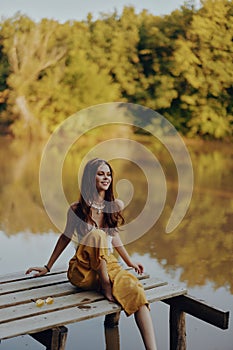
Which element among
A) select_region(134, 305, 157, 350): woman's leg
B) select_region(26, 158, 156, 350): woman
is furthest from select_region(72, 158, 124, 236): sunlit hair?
select_region(134, 305, 157, 350): woman's leg

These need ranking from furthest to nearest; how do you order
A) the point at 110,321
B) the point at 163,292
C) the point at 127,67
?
1. the point at 127,67
2. the point at 110,321
3. the point at 163,292

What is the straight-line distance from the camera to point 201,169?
36.7 feet

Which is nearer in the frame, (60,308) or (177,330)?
(60,308)

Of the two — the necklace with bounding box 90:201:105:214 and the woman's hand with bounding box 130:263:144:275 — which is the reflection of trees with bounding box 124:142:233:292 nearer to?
the woman's hand with bounding box 130:263:144:275

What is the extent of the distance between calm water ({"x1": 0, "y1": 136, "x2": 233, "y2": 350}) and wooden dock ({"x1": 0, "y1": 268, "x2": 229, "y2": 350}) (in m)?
0.24

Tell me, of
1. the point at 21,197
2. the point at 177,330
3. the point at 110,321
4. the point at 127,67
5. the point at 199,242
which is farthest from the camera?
the point at 127,67

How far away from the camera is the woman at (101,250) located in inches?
88.9

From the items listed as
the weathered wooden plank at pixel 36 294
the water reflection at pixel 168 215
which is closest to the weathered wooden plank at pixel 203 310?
the weathered wooden plank at pixel 36 294

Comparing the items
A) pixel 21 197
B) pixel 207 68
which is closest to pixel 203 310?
pixel 21 197

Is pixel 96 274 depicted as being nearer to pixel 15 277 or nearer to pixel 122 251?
pixel 122 251

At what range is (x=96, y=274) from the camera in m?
2.42

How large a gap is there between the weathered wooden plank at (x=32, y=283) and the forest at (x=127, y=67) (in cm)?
1707

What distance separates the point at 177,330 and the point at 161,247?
2219mm

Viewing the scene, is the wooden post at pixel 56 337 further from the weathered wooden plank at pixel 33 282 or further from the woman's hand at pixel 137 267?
the woman's hand at pixel 137 267
